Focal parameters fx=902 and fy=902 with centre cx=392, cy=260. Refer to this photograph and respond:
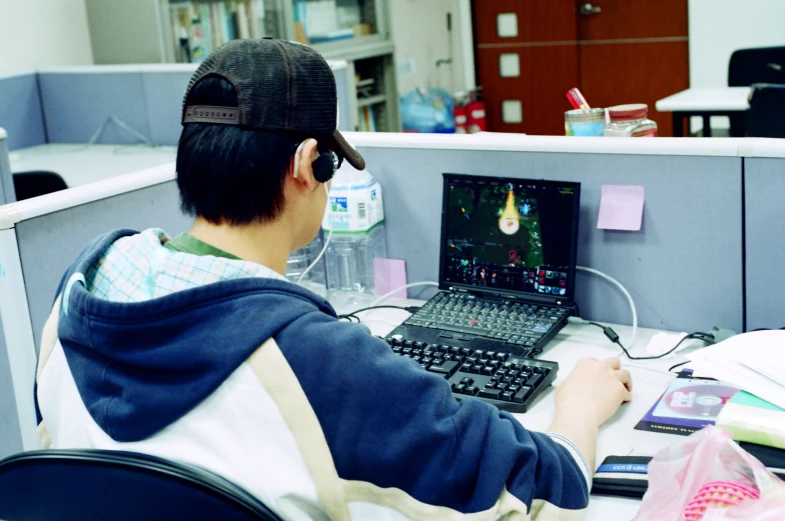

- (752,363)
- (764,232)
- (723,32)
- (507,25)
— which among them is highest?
(507,25)

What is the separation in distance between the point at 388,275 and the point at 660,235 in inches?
23.0

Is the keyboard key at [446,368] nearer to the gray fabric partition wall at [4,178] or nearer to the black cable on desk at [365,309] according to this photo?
the black cable on desk at [365,309]

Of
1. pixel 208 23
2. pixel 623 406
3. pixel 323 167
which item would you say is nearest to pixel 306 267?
pixel 623 406

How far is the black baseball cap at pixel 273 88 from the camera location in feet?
3.20

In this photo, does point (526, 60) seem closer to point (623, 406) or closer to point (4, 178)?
point (4, 178)

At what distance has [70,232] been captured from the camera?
1606 millimetres

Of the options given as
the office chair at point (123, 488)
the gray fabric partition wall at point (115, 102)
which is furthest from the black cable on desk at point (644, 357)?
the gray fabric partition wall at point (115, 102)

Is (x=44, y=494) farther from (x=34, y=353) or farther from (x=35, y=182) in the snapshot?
(x=35, y=182)

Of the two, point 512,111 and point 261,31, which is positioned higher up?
point 261,31

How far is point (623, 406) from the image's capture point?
1344mm

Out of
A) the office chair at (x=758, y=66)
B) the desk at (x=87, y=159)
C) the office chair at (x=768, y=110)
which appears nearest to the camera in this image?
the office chair at (x=768, y=110)

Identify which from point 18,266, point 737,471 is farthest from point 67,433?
point 737,471

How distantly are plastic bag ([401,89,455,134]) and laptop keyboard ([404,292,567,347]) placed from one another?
362 cm

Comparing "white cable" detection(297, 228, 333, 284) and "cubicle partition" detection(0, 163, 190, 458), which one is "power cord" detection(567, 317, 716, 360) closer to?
"white cable" detection(297, 228, 333, 284)
